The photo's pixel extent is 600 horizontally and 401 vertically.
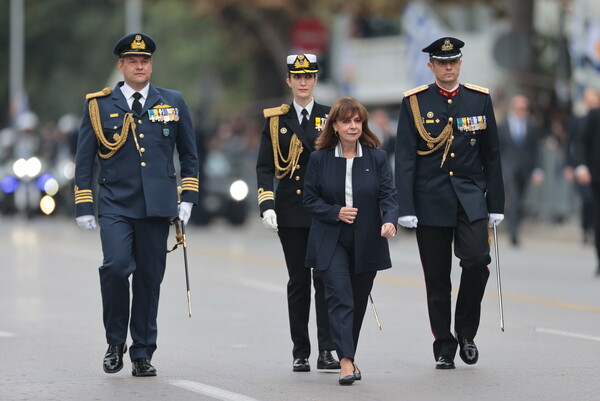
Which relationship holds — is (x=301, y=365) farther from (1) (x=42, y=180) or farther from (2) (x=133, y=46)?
(1) (x=42, y=180)

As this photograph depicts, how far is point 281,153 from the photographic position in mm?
10227

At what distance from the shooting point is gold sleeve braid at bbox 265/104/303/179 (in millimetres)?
10188

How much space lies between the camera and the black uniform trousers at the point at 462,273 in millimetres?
10141

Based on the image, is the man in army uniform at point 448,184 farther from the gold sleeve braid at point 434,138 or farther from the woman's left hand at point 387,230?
the woman's left hand at point 387,230

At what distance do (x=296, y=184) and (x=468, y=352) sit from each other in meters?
1.47

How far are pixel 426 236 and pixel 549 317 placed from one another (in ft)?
10.9

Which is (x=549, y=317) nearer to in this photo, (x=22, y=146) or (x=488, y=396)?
(x=488, y=396)

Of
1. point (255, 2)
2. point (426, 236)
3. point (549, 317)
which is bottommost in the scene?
point (549, 317)

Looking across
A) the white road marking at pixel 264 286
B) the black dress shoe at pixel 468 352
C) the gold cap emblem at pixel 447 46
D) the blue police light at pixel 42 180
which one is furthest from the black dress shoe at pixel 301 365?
the blue police light at pixel 42 180

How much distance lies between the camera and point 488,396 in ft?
29.7

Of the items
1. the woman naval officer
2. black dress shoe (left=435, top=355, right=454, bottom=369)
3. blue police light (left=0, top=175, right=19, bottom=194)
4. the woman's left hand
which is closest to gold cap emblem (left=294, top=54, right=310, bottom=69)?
the woman naval officer

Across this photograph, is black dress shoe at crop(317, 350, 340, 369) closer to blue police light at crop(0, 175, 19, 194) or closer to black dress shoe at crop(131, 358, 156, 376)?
black dress shoe at crop(131, 358, 156, 376)

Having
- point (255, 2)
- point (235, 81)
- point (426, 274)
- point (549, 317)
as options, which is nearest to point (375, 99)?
point (235, 81)

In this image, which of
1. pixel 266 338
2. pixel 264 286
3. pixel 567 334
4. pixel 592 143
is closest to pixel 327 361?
pixel 266 338
